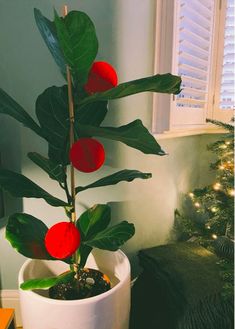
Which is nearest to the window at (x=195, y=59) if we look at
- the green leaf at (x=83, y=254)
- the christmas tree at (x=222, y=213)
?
the christmas tree at (x=222, y=213)

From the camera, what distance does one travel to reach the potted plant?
56 centimetres

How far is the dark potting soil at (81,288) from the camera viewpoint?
842 mm

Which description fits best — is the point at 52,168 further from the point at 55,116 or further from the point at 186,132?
the point at 186,132

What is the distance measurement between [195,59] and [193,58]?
0.10 ft

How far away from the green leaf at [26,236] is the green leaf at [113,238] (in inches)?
6.3

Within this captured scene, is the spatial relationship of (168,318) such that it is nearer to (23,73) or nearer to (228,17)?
(23,73)

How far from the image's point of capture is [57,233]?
64cm

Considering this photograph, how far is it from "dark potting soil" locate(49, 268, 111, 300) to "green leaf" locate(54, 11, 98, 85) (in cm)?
65

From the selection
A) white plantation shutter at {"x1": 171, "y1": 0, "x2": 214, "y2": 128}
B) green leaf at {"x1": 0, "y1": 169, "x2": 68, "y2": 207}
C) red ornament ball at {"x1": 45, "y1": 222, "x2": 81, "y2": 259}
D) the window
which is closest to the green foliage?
green leaf at {"x1": 0, "y1": 169, "x2": 68, "y2": 207}

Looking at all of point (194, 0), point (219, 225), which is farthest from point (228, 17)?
point (219, 225)

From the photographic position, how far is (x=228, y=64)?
1.80m

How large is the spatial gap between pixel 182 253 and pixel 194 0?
57.6 inches

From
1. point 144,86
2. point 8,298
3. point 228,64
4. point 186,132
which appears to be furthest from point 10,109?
point 228,64

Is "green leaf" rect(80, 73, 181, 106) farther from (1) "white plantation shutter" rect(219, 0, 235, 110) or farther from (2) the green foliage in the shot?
(1) "white plantation shutter" rect(219, 0, 235, 110)
